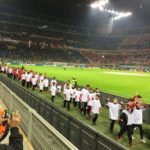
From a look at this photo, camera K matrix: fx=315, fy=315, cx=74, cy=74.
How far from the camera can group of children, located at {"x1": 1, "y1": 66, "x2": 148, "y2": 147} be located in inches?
491

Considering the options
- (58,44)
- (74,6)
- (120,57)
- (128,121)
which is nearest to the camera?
(128,121)

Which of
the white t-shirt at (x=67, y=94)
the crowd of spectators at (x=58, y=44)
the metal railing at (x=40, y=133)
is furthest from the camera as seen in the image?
the crowd of spectators at (x=58, y=44)

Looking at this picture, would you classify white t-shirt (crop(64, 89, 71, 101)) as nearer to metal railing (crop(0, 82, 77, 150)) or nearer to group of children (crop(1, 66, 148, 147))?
group of children (crop(1, 66, 148, 147))

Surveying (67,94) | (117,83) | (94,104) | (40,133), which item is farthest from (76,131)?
(117,83)

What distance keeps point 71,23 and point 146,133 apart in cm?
10419

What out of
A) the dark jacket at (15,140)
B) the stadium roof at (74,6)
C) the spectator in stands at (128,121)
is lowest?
the spectator in stands at (128,121)

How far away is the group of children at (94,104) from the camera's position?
12.5 meters

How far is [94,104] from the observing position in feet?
51.7

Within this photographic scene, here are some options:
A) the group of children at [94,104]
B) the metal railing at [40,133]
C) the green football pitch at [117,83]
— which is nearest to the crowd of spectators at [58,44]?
the green football pitch at [117,83]

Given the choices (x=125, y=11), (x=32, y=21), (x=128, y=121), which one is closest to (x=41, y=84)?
(x=128, y=121)

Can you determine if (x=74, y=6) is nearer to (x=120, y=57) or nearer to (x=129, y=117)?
(x=120, y=57)

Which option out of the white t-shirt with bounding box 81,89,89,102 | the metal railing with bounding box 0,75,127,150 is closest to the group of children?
the white t-shirt with bounding box 81,89,89,102

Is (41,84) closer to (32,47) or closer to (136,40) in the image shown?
(32,47)

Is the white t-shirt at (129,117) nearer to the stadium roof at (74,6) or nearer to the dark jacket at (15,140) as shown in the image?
the dark jacket at (15,140)
